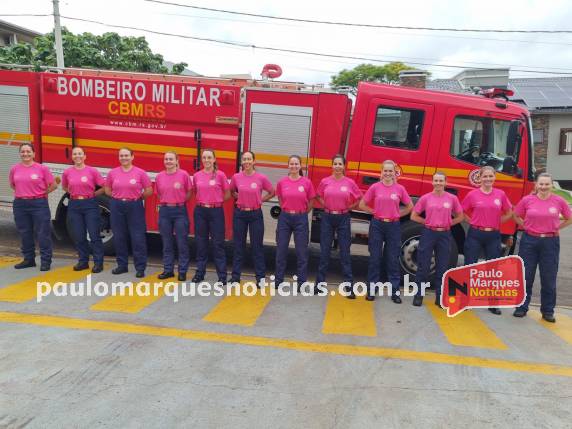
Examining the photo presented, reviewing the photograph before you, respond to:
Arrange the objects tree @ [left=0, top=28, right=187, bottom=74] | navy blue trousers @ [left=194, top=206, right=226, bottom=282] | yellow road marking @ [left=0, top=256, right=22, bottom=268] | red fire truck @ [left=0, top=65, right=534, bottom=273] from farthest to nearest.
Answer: tree @ [left=0, top=28, right=187, bottom=74] < yellow road marking @ [left=0, top=256, right=22, bottom=268] < red fire truck @ [left=0, top=65, right=534, bottom=273] < navy blue trousers @ [left=194, top=206, right=226, bottom=282]

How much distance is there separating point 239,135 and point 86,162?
91.5 inches

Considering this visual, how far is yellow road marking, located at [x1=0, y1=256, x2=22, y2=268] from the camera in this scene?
6.53m

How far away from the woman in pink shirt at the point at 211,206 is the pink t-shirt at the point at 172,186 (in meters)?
0.16

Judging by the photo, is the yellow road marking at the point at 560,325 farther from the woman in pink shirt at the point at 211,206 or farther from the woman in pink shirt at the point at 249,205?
the woman in pink shirt at the point at 211,206

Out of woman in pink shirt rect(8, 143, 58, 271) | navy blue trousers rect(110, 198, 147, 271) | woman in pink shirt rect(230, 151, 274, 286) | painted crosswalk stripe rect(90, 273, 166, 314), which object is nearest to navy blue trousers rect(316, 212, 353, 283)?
woman in pink shirt rect(230, 151, 274, 286)

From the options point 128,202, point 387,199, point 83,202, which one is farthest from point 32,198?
point 387,199

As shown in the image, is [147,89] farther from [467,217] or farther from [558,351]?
[558,351]

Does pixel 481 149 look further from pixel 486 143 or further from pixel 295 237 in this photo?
pixel 295 237

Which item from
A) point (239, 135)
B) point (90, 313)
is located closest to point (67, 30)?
point (239, 135)

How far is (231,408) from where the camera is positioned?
315 cm

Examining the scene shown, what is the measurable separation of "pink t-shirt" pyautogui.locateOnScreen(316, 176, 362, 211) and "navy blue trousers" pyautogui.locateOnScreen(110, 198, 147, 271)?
7.99ft

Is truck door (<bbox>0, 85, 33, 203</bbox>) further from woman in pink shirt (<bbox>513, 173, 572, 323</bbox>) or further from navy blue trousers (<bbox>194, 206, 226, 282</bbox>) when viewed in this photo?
woman in pink shirt (<bbox>513, 173, 572, 323</bbox>)

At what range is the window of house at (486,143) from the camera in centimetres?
597

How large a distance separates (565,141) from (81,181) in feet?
74.7
